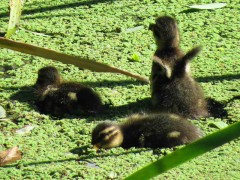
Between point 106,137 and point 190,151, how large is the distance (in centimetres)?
205

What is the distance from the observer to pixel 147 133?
3330 millimetres

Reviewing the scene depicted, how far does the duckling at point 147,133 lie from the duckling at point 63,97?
40 centimetres

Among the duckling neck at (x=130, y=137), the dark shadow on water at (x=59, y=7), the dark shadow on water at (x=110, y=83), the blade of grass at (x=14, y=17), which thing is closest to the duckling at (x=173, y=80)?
the dark shadow on water at (x=110, y=83)

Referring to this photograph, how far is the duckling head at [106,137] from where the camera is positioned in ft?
10.7

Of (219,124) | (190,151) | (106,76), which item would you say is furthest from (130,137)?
(190,151)

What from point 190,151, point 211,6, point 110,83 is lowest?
point 110,83

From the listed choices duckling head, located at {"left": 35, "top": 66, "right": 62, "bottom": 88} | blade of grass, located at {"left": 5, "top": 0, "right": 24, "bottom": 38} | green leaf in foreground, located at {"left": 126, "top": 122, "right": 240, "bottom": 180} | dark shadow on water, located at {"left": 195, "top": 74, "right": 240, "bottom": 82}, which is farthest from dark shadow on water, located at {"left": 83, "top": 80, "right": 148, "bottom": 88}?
green leaf in foreground, located at {"left": 126, "top": 122, "right": 240, "bottom": 180}

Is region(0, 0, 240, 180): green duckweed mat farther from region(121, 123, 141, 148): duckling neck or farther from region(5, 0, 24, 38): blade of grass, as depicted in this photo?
region(5, 0, 24, 38): blade of grass

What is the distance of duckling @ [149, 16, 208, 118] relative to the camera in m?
3.70

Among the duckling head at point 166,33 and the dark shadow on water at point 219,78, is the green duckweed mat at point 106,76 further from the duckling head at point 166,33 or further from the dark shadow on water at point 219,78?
the duckling head at point 166,33

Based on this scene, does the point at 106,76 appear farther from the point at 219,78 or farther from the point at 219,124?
the point at 219,124

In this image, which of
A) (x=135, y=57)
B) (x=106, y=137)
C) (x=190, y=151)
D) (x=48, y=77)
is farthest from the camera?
(x=135, y=57)

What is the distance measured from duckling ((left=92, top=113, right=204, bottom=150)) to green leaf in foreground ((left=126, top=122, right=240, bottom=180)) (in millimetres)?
2038

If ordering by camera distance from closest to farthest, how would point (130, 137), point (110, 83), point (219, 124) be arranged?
1. point (130, 137)
2. point (219, 124)
3. point (110, 83)
